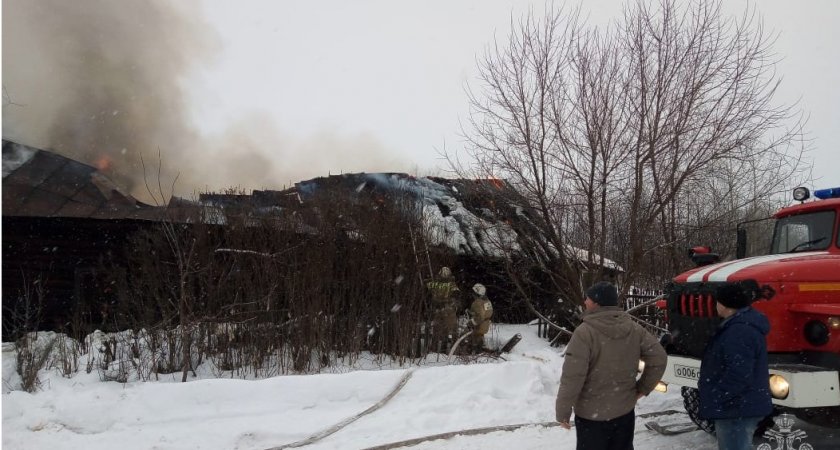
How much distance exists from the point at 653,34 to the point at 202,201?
945 centimetres

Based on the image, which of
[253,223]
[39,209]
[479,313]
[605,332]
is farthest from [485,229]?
[39,209]

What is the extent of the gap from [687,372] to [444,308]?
21.4 ft

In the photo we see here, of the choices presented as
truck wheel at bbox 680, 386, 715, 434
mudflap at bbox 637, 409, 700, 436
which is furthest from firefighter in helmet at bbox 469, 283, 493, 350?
truck wheel at bbox 680, 386, 715, 434

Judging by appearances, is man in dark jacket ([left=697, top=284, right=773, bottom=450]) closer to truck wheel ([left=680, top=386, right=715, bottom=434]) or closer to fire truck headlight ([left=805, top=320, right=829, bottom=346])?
fire truck headlight ([left=805, top=320, right=829, bottom=346])

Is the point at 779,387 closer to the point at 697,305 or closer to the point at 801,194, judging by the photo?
the point at 697,305

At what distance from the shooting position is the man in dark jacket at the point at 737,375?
13.4 feet

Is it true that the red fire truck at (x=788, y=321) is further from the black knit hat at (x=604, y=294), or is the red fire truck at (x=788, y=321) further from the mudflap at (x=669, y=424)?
the black knit hat at (x=604, y=294)

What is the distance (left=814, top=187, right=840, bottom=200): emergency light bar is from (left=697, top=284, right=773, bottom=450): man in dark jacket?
3026 millimetres

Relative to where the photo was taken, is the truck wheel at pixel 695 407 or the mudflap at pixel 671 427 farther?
the mudflap at pixel 671 427

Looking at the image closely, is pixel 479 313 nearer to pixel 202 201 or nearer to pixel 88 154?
pixel 202 201

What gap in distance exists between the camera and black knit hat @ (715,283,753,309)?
4.20 meters

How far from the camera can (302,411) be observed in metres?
7.23

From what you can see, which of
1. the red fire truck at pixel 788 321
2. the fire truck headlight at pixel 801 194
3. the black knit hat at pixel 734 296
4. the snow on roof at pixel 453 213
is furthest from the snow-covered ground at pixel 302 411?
the snow on roof at pixel 453 213

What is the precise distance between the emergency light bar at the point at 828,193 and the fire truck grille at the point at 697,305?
214cm
